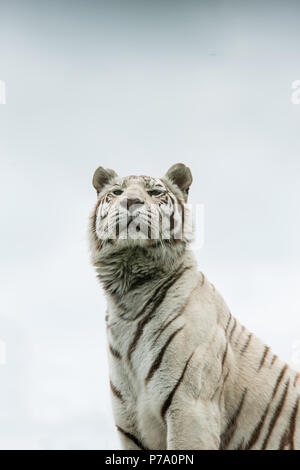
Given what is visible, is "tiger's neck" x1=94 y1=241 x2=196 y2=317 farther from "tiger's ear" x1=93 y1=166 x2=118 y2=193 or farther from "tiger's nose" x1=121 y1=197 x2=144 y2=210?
"tiger's ear" x1=93 y1=166 x2=118 y2=193

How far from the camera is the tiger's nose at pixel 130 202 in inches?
241

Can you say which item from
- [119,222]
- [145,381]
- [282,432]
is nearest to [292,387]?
[282,432]

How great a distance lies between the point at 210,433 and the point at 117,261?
187cm

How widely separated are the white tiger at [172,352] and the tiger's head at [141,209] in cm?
1

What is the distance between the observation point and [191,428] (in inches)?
215

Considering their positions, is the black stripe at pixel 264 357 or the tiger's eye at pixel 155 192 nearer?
the black stripe at pixel 264 357

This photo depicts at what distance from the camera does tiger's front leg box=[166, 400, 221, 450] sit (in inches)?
214

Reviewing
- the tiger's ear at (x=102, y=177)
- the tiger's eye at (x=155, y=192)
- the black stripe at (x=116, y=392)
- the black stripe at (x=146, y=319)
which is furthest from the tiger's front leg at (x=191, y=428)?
the tiger's ear at (x=102, y=177)

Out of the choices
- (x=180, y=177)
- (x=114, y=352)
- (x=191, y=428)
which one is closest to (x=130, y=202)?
(x=180, y=177)

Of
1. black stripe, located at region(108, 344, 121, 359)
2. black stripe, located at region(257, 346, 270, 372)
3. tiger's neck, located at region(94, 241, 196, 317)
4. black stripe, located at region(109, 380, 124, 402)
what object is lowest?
black stripe, located at region(109, 380, 124, 402)

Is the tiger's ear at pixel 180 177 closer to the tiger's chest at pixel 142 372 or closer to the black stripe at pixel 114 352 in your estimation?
the tiger's chest at pixel 142 372

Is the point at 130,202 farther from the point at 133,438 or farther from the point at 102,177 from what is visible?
the point at 133,438

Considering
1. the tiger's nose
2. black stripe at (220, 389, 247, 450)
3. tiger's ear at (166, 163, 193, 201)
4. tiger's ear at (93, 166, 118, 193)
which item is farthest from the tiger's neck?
black stripe at (220, 389, 247, 450)
